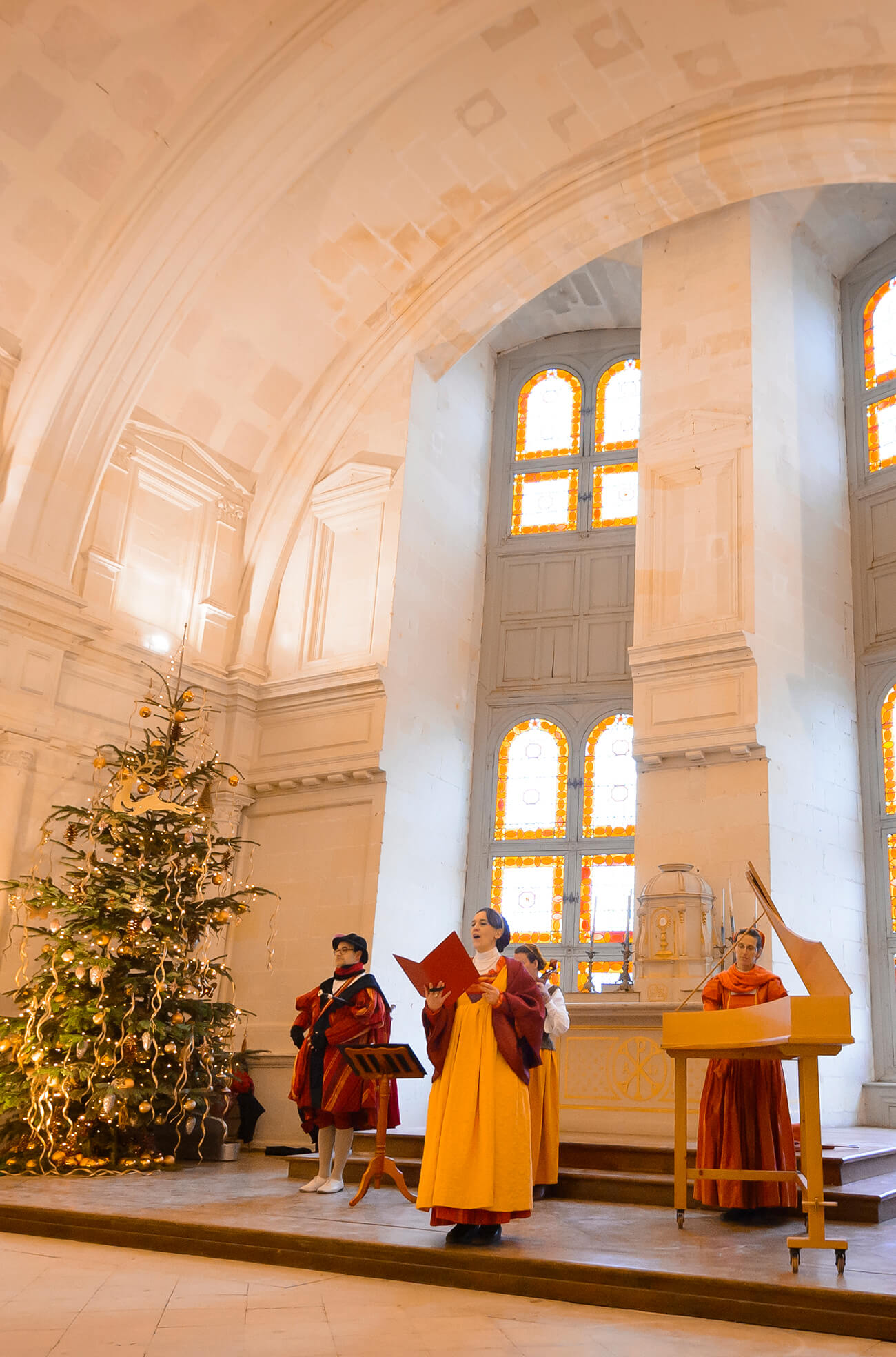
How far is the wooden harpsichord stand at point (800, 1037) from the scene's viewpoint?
461cm

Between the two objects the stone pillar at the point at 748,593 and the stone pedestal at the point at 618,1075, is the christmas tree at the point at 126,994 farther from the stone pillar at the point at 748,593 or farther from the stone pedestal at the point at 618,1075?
the stone pillar at the point at 748,593

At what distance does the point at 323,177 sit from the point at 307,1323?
9.86 metres

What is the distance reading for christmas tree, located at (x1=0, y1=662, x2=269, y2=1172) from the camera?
7547 mm

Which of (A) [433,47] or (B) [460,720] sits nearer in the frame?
(A) [433,47]

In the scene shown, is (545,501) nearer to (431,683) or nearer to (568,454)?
(568,454)

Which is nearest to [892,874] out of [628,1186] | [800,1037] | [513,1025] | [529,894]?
[529,894]

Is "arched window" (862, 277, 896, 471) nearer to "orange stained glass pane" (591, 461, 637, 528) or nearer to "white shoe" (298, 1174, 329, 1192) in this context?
"orange stained glass pane" (591, 461, 637, 528)

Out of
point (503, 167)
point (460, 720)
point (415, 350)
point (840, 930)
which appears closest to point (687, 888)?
point (840, 930)

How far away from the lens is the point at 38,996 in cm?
783

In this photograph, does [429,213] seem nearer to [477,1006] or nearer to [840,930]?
[840,930]

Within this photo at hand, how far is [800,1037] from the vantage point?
466 centimetres

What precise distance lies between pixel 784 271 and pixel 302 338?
4.97 metres

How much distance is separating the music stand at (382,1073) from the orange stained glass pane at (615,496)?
8296mm

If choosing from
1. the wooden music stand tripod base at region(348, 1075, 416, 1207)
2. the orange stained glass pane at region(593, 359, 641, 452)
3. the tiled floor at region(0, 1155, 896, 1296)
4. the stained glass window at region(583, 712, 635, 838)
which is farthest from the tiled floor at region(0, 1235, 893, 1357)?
the orange stained glass pane at region(593, 359, 641, 452)
